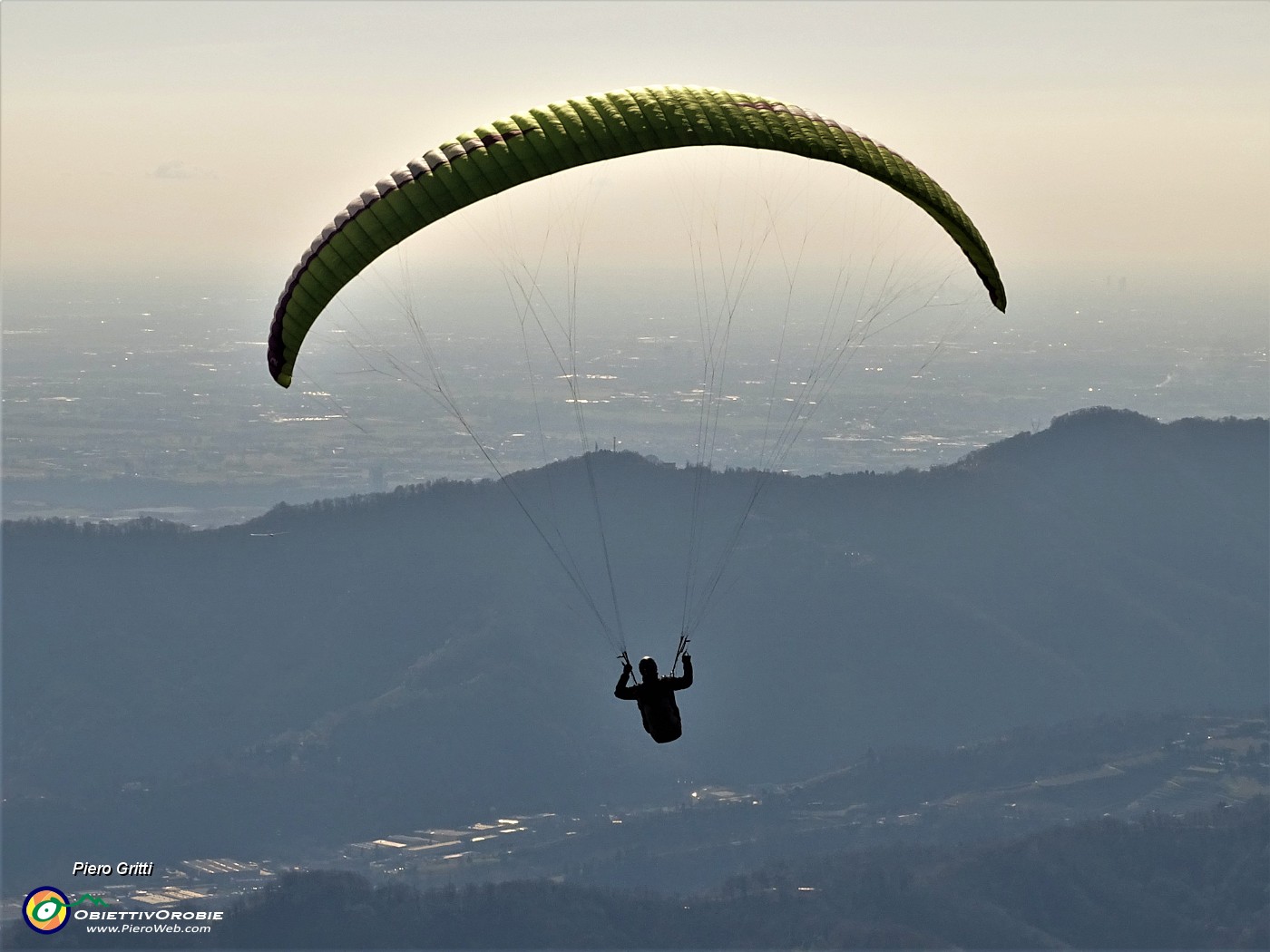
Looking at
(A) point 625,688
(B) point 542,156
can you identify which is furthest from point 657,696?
(B) point 542,156

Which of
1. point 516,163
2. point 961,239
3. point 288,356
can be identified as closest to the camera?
point 516,163

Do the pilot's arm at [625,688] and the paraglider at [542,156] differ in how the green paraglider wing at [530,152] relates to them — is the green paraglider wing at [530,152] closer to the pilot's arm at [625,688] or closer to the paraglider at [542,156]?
the paraglider at [542,156]

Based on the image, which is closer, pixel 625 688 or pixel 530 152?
pixel 530 152

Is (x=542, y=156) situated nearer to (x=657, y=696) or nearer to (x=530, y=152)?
(x=530, y=152)

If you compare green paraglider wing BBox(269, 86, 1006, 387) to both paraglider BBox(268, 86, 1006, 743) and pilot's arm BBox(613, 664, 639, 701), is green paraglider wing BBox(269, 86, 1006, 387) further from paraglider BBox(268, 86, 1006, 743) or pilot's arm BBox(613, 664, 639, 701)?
pilot's arm BBox(613, 664, 639, 701)

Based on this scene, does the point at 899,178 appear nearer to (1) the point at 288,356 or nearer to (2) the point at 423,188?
(2) the point at 423,188

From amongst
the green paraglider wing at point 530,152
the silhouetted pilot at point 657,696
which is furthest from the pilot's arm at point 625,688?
the green paraglider wing at point 530,152

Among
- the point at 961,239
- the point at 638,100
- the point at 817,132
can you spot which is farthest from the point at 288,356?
the point at 961,239

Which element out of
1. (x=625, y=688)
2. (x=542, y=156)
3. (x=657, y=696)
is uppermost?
(x=542, y=156)
